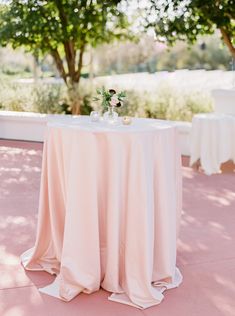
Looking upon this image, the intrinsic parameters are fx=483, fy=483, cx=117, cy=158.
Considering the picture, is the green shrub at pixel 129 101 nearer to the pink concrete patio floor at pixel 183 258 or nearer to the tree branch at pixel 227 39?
the tree branch at pixel 227 39

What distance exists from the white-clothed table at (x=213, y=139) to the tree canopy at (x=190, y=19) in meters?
2.04

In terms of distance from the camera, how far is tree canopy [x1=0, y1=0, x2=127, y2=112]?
752 centimetres

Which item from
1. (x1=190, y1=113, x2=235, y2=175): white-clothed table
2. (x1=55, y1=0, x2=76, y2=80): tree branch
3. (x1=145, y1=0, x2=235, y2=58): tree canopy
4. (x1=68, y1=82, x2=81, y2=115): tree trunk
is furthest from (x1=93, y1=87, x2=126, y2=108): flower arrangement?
(x1=68, y1=82, x2=81, y2=115): tree trunk

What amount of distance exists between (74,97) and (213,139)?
3.35 metres

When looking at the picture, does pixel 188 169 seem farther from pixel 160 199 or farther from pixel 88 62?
pixel 88 62

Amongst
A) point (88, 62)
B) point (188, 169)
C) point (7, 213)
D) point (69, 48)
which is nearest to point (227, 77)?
point (88, 62)

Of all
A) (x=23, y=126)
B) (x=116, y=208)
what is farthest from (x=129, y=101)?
(x=116, y=208)

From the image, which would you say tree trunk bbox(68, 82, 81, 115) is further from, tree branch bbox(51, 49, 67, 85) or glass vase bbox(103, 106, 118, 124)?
glass vase bbox(103, 106, 118, 124)

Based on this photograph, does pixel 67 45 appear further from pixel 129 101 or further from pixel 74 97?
pixel 129 101

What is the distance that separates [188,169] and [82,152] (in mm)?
3354

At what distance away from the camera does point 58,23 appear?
765 centimetres

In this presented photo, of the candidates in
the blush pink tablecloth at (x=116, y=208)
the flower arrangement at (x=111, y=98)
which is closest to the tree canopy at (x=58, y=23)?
the flower arrangement at (x=111, y=98)

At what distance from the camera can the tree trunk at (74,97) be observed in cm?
810

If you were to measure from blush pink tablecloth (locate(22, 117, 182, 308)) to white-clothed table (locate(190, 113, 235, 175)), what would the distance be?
108 inches
